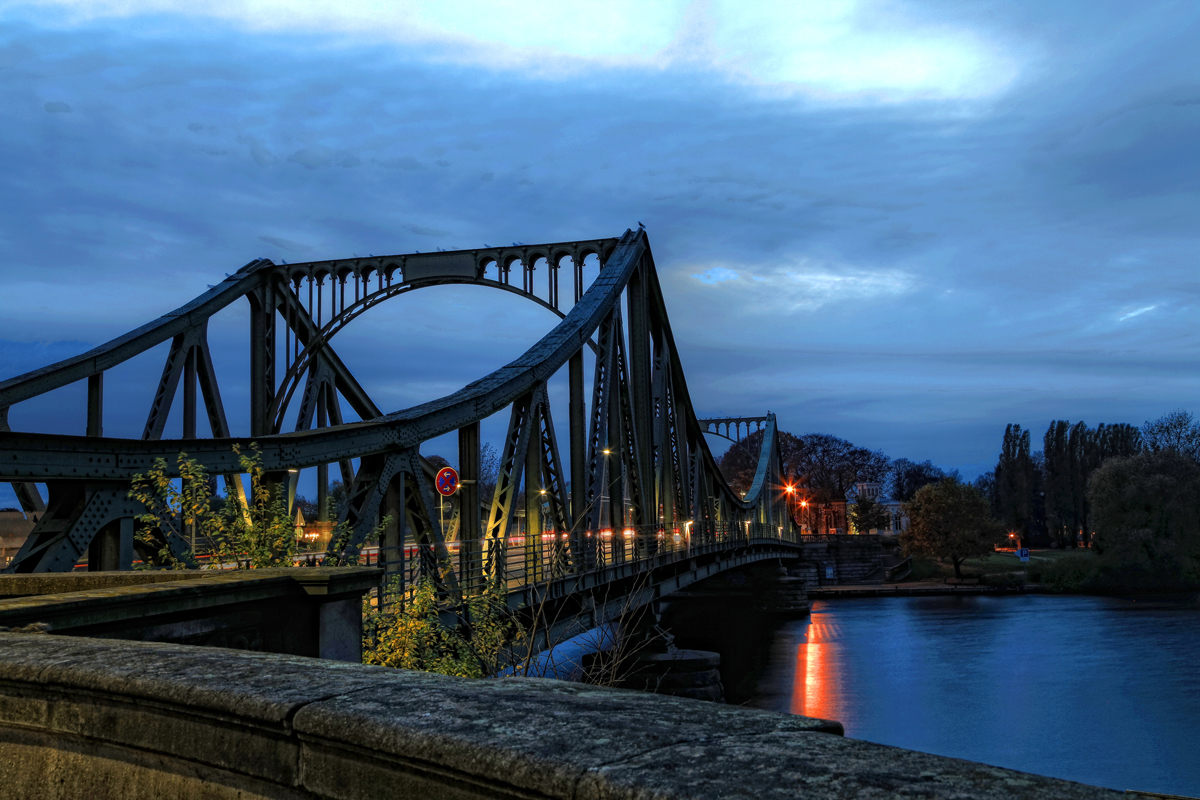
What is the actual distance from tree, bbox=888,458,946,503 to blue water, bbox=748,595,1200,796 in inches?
2968

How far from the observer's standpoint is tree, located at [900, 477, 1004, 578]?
78.4 metres

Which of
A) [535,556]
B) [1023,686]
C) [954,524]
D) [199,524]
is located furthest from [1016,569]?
[199,524]

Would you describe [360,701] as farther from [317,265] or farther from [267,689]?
[317,265]

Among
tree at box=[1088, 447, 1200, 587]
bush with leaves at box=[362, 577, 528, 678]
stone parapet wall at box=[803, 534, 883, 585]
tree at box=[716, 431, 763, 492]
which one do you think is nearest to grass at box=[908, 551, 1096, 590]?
tree at box=[1088, 447, 1200, 587]

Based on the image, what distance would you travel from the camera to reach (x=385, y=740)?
6.59 ft

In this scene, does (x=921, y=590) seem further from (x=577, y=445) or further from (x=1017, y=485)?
(x=577, y=445)

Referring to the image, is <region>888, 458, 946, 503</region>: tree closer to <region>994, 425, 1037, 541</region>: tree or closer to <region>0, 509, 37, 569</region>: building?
<region>994, 425, 1037, 541</region>: tree

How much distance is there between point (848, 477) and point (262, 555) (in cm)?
10462

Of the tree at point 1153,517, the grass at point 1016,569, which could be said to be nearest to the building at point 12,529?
the tree at point 1153,517

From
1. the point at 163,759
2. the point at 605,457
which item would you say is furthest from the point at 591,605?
the point at 163,759

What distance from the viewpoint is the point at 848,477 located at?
10825 centimetres

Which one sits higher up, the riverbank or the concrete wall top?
the concrete wall top

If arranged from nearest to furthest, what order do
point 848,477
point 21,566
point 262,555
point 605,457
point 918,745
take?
1. point 21,566
2. point 262,555
3. point 605,457
4. point 918,745
5. point 848,477

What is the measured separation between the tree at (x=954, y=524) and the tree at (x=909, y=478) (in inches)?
1980
